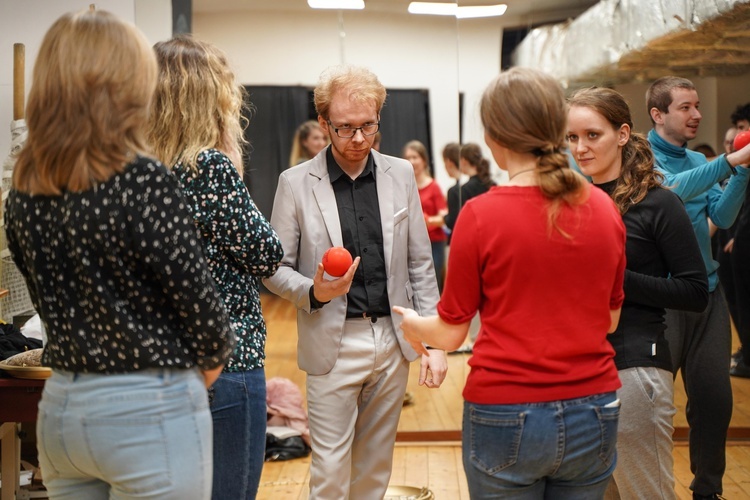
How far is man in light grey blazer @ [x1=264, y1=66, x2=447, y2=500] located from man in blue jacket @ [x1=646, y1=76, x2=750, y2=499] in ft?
3.24

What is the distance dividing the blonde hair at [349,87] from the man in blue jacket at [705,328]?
3.63 ft

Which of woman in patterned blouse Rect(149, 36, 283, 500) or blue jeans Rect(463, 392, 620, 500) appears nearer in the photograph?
blue jeans Rect(463, 392, 620, 500)

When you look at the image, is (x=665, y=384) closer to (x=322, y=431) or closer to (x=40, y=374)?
(x=322, y=431)

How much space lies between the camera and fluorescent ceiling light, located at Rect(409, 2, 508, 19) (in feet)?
13.9

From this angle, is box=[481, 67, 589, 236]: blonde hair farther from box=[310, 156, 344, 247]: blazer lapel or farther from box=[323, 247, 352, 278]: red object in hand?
box=[310, 156, 344, 247]: blazer lapel

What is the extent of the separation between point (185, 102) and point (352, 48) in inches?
110

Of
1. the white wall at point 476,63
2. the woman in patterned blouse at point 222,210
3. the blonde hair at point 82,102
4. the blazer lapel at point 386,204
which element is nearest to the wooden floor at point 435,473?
the white wall at point 476,63

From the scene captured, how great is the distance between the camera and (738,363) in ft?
14.2

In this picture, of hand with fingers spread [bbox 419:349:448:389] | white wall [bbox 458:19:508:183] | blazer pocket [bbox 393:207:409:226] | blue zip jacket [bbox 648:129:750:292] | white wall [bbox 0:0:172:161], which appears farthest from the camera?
white wall [bbox 458:19:508:183]

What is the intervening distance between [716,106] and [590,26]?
0.70m

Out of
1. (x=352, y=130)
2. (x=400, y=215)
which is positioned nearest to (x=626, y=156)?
(x=400, y=215)

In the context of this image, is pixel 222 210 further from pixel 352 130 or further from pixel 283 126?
pixel 283 126

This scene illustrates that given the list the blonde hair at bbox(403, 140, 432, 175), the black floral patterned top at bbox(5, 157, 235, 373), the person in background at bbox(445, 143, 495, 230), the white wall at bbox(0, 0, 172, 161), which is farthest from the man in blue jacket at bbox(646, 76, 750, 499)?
the white wall at bbox(0, 0, 172, 161)

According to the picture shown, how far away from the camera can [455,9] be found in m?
4.37
